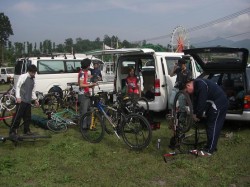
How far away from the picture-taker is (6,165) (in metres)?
5.22

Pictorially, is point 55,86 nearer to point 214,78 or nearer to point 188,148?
point 214,78

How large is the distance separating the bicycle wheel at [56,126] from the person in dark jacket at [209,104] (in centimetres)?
363

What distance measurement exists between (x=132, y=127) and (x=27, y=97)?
2473 mm

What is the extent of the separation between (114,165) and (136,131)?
39.2 inches

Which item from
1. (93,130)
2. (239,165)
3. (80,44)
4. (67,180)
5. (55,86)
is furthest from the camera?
(80,44)

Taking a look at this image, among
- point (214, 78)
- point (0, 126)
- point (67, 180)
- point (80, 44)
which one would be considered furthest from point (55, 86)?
point (80, 44)

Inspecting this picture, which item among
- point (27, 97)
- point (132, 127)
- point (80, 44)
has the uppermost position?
point (80, 44)

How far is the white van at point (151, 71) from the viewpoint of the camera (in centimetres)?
840

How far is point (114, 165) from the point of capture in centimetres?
522

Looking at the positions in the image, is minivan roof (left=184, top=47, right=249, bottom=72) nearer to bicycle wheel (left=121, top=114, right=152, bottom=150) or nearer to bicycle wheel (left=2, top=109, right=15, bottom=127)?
bicycle wheel (left=121, top=114, right=152, bottom=150)

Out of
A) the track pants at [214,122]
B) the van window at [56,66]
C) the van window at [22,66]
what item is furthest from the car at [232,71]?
the van window at [22,66]

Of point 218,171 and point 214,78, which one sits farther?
point 214,78

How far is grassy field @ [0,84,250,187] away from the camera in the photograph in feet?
15.0

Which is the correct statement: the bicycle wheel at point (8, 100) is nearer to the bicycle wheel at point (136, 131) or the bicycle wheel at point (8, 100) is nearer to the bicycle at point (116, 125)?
the bicycle at point (116, 125)
